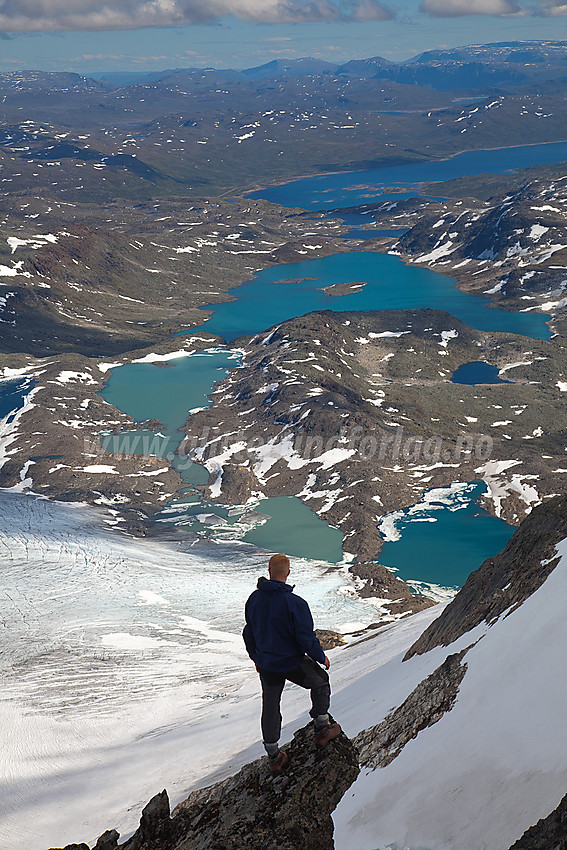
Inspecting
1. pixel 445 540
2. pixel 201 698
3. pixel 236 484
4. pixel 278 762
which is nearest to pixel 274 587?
pixel 278 762

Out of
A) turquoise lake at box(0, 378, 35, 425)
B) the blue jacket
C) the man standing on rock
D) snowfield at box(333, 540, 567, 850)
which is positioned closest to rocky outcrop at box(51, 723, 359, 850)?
snowfield at box(333, 540, 567, 850)

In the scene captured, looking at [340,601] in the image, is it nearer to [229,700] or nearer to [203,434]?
[229,700]

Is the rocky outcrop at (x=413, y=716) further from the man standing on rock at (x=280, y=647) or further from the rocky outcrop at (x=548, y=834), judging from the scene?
the rocky outcrop at (x=548, y=834)

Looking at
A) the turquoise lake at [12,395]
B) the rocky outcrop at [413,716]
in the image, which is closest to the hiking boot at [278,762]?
the rocky outcrop at [413,716]

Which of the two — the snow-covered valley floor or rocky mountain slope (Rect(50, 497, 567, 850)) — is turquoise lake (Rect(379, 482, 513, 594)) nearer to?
the snow-covered valley floor

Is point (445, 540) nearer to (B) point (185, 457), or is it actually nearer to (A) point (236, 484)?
(A) point (236, 484)

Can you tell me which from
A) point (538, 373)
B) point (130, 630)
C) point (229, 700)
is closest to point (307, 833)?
point (229, 700)
